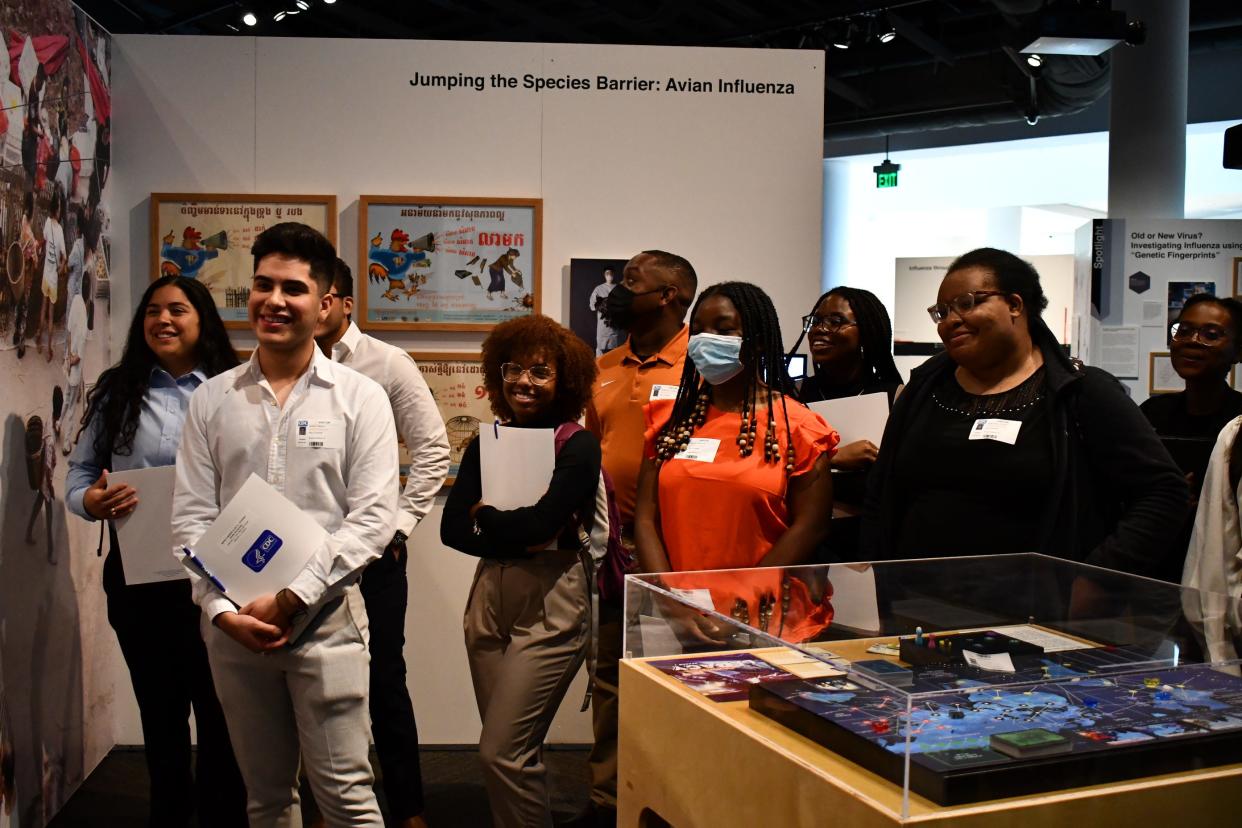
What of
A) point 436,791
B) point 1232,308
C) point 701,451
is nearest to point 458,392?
point 436,791

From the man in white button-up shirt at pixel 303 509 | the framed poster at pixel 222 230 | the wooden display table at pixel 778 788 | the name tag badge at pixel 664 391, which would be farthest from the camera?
the framed poster at pixel 222 230

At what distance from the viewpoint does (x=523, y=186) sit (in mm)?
4336

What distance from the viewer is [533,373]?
3027mm

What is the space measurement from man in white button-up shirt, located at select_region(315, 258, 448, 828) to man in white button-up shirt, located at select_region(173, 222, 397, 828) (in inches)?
28.6

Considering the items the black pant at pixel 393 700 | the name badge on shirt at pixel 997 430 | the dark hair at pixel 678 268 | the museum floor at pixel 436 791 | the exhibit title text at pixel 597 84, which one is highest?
the exhibit title text at pixel 597 84

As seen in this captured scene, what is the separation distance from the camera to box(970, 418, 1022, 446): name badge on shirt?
2.43 metres

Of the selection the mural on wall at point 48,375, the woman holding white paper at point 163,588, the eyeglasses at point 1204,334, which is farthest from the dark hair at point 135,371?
the eyeglasses at point 1204,334

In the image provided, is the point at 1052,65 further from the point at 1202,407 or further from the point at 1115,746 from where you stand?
the point at 1115,746

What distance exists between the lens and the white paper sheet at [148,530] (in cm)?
301

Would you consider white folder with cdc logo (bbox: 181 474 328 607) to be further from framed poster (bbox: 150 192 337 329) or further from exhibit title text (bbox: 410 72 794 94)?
exhibit title text (bbox: 410 72 794 94)

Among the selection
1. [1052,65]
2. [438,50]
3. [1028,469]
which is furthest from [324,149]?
[1052,65]

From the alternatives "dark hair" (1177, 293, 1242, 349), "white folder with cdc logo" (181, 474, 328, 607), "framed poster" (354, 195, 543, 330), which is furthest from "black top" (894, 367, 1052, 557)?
"framed poster" (354, 195, 543, 330)

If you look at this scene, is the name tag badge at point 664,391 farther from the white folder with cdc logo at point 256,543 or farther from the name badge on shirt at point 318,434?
the white folder with cdc logo at point 256,543

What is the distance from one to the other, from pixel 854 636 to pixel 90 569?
3.20 metres
